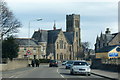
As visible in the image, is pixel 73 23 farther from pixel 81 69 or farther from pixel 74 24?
pixel 81 69

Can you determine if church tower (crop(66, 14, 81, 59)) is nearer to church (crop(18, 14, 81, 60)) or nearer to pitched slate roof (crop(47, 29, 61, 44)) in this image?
church (crop(18, 14, 81, 60))

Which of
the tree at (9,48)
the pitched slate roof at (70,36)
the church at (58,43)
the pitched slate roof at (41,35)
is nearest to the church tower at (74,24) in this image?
the church at (58,43)

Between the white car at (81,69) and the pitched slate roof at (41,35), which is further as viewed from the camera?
the pitched slate roof at (41,35)

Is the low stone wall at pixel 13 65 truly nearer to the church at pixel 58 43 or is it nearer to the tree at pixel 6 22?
the tree at pixel 6 22

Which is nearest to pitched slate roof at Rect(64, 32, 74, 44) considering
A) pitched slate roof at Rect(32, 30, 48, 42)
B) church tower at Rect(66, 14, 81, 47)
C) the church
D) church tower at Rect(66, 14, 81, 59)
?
the church

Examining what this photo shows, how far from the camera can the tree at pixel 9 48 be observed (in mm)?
74875

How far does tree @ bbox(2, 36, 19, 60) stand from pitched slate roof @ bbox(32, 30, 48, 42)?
66.2 meters

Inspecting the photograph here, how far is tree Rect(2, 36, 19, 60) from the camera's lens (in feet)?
246

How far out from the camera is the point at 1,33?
6500cm

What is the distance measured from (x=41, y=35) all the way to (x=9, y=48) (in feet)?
233

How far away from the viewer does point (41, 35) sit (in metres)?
149

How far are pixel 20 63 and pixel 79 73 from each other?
37.6 meters

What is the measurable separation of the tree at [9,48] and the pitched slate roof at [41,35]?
66.2 metres

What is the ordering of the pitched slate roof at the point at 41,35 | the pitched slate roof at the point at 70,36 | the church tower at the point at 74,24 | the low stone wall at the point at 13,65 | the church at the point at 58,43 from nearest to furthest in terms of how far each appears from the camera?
the low stone wall at the point at 13,65
the church at the point at 58,43
the pitched slate roof at the point at 41,35
the pitched slate roof at the point at 70,36
the church tower at the point at 74,24
